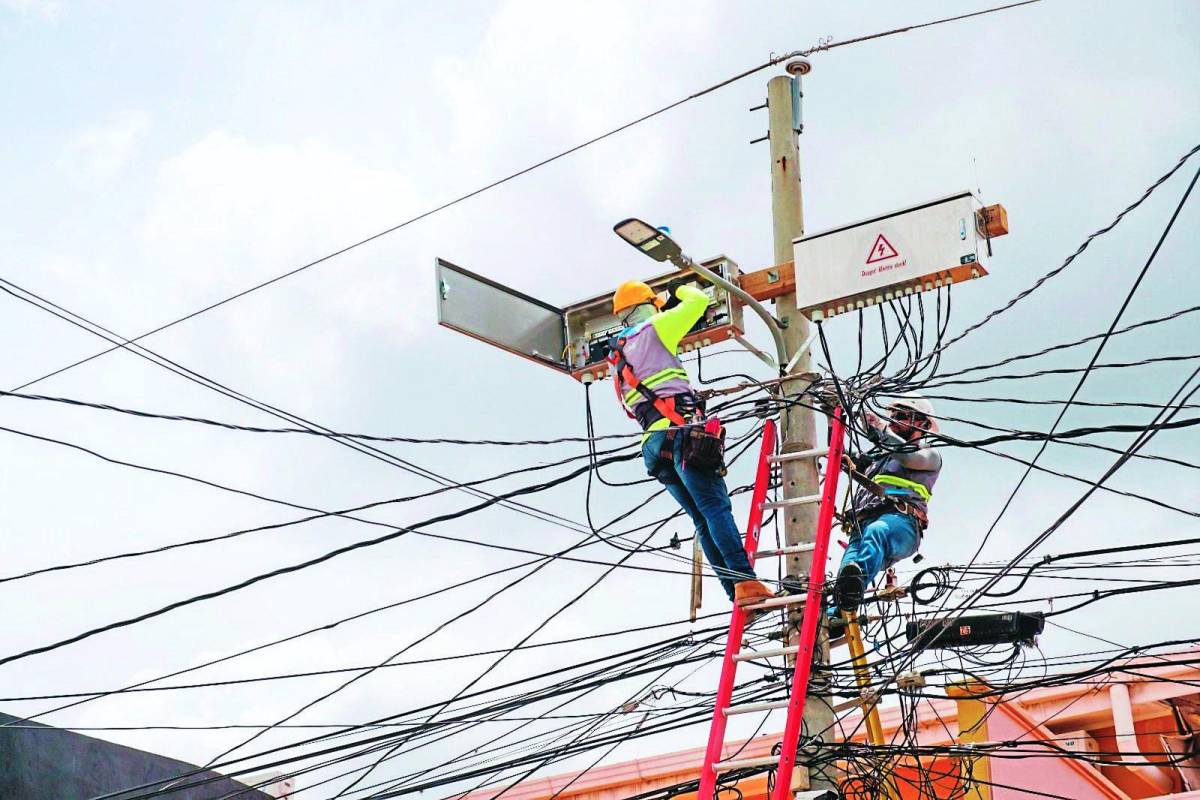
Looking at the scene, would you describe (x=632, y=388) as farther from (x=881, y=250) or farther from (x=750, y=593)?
(x=881, y=250)

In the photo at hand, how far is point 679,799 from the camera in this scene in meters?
12.8

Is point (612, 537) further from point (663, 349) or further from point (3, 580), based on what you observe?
point (3, 580)

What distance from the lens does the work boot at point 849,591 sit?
8.60 m

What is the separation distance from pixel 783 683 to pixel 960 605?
3.50ft

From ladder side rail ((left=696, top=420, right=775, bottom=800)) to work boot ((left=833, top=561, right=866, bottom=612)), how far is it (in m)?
0.53

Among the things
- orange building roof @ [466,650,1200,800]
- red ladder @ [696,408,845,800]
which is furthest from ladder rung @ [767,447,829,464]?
orange building roof @ [466,650,1200,800]

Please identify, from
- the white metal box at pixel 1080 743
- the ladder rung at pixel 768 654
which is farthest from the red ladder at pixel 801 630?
the white metal box at pixel 1080 743

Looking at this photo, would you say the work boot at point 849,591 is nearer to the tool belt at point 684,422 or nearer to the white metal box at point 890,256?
the tool belt at point 684,422

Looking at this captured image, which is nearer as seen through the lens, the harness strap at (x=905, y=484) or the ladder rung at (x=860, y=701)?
the ladder rung at (x=860, y=701)

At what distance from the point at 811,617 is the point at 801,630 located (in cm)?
23

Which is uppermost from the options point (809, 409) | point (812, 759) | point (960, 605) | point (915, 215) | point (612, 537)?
point (915, 215)

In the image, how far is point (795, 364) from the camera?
Answer: 9.21m

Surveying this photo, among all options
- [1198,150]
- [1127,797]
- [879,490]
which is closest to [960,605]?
[879,490]

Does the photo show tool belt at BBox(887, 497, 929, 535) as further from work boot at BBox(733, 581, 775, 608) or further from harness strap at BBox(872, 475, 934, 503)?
work boot at BBox(733, 581, 775, 608)
